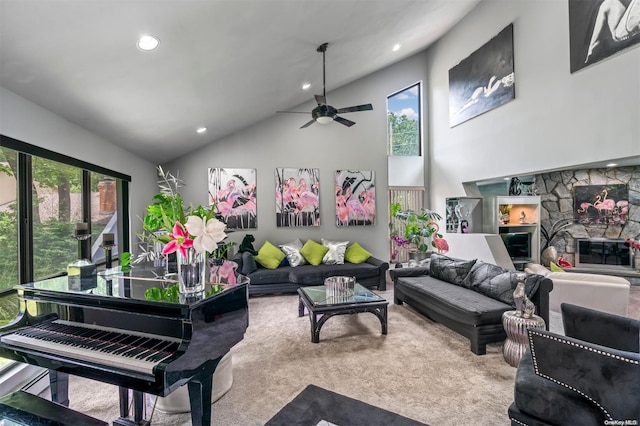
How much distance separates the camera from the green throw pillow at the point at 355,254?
5.55m

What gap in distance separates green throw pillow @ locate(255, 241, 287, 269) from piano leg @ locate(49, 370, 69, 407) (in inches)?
129

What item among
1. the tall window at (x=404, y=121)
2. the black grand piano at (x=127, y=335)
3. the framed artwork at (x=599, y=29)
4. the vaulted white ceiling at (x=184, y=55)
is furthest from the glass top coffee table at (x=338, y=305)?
the tall window at (x=404, y=121)

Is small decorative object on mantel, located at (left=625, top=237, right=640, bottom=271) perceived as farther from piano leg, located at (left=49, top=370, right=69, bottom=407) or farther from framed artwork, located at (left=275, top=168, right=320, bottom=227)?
piano leg, located at (left=49, top=370, right=69, bottom=407)

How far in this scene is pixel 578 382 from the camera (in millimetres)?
1418

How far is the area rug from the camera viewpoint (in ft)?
4.63

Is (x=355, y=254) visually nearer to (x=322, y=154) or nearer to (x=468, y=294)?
(x=322, y=154)

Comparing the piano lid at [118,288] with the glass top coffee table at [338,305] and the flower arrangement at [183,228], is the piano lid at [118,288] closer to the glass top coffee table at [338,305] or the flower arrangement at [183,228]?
the flower arrangement at [183,228]

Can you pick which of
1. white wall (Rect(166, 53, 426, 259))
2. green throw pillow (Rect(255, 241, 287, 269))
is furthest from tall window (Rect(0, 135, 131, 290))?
green throw pillow (Rect(255, 241, 287, 269))

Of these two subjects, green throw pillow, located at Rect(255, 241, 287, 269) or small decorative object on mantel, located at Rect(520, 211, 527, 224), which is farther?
small decorative object on mantel, located at Rect(520, 211, 527, 224)

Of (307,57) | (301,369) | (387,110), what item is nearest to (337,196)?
(387,110)

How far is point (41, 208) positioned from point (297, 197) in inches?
153

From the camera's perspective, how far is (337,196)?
613 cm

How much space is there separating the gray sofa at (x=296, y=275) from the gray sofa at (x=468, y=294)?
775 mm

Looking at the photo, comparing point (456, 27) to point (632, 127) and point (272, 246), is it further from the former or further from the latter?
point (272, 246)
